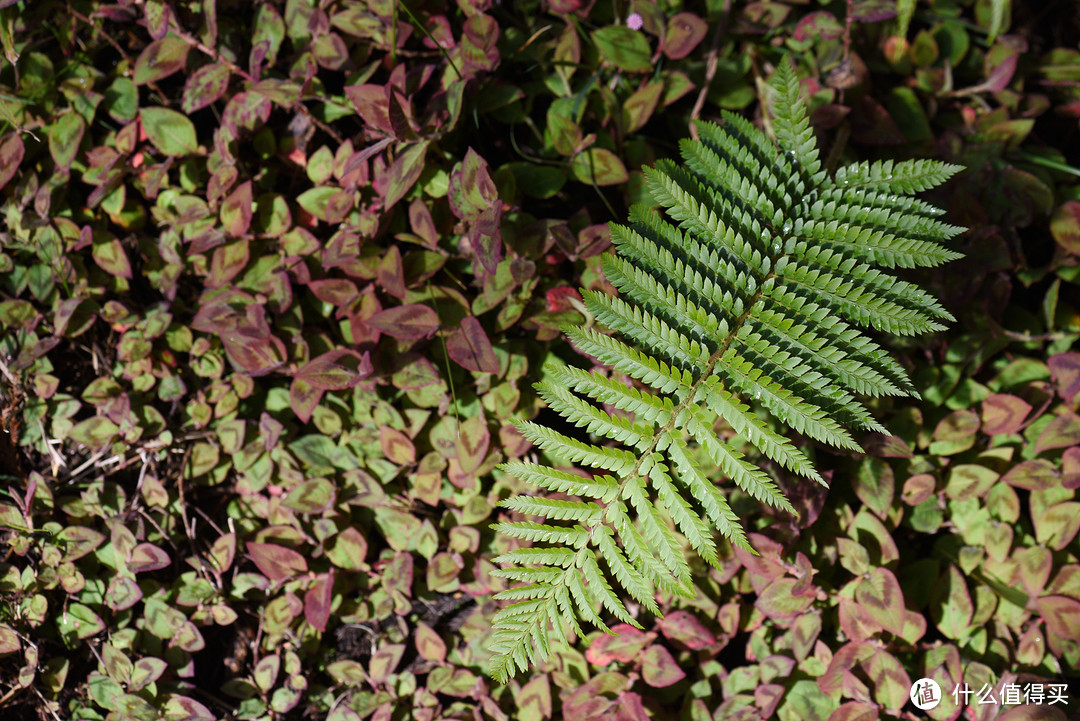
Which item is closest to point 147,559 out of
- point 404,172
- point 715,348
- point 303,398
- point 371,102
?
point 303,398

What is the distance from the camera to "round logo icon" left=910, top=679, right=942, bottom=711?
2.25 m

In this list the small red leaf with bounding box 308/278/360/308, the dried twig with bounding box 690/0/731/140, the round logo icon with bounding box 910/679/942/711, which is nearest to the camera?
the round logo icon with bounding box 910/679/942/711

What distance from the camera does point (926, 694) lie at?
89.6 inches

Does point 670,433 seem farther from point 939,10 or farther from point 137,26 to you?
point 137,26

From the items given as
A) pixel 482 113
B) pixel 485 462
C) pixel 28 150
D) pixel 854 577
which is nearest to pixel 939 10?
pixel 482 113

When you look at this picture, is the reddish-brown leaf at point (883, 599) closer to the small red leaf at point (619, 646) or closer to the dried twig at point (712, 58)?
the small red leaf at point (619, 646)

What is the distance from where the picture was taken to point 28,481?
7.95 ft

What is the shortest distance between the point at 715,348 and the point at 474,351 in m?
0.74

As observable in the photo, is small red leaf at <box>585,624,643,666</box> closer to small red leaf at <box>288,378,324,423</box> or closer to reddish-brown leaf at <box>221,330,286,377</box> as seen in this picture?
small red leaf at <box>288,378,324,423</box>

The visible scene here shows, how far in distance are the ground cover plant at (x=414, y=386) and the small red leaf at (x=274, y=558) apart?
23mm

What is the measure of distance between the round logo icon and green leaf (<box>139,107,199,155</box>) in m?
3.00

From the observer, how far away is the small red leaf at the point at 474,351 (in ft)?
7.32

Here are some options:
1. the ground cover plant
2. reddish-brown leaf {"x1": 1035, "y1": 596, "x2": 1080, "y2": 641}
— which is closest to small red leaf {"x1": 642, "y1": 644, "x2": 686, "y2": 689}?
the ground cover plant

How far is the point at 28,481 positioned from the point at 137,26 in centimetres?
167
